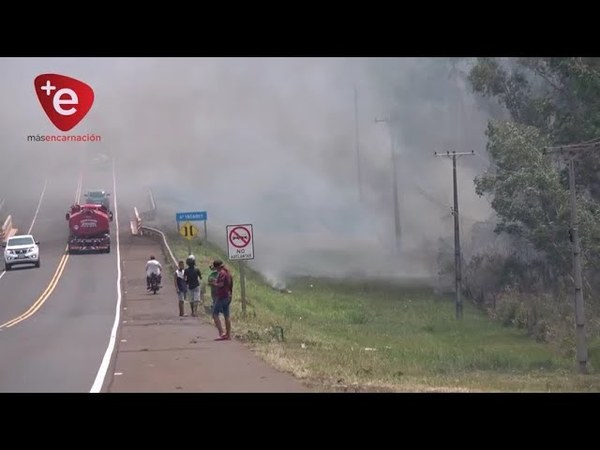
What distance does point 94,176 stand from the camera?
64.6 feet

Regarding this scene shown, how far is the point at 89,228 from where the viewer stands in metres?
26.6

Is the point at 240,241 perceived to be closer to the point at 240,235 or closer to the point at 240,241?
the point at 240,241

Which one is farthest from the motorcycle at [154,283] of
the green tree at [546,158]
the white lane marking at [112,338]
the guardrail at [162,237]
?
the green tree at [546,158]

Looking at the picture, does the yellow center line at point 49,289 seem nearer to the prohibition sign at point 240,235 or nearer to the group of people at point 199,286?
the group of people at point 199,286

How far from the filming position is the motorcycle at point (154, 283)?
24.3m

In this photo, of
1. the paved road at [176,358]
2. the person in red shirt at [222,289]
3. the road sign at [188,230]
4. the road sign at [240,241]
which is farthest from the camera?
the road sign at [188,230]

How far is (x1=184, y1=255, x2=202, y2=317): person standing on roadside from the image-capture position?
72.5ft

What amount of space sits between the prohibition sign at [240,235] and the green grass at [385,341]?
1.67 m

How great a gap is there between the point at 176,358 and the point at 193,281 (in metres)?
7.18

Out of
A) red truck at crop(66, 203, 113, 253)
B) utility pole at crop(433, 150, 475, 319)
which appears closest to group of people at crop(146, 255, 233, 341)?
red truck at crop(66, 203, 113, 253)

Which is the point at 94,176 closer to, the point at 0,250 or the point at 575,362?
the point at 0,250

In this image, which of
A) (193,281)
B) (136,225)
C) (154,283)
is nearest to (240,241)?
(193,281)
